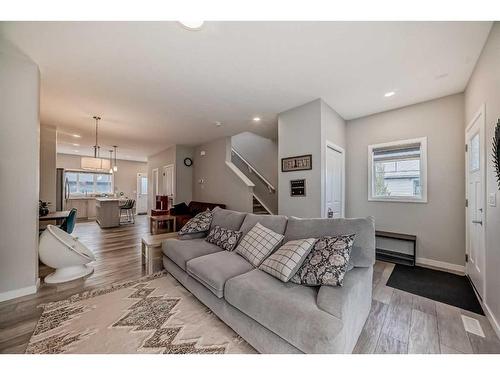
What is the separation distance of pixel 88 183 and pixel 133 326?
947 centimetres

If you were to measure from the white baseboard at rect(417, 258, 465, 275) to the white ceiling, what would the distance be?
2553mm

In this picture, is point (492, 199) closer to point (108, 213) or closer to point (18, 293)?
point (18, 293)

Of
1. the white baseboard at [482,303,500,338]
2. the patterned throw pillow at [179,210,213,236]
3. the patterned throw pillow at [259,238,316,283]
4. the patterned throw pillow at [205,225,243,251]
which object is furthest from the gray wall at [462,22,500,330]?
the patterned throw pillow at [179,210,213,236]

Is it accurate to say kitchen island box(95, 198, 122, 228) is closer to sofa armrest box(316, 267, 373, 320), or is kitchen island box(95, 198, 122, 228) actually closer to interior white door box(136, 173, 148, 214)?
interior white door box(136, 173, 148, 214)

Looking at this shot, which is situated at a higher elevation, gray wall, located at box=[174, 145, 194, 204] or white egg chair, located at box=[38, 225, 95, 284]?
gray wall, located at box=[174, 145, 194, 204]

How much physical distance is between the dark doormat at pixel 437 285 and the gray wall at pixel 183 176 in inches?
226

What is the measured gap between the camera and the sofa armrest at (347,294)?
1.22m

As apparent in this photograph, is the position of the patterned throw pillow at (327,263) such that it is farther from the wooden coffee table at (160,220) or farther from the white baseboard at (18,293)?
the wooden coffee table at (160,220)

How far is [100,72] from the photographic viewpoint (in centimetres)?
242

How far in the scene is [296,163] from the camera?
3410 millimetres

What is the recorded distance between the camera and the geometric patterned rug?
150 cm

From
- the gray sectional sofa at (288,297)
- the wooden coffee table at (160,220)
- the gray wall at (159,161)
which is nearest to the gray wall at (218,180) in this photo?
the gray wall at (159,161)
